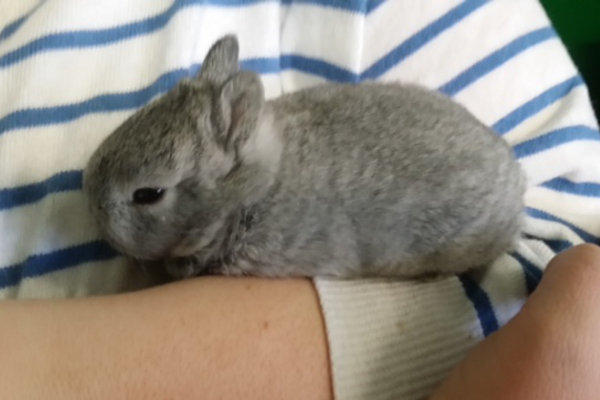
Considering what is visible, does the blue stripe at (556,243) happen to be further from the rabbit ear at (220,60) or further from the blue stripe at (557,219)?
the rabbit ear at (220,60)

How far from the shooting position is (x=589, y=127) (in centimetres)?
89

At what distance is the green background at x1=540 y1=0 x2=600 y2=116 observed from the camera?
1.27 metres

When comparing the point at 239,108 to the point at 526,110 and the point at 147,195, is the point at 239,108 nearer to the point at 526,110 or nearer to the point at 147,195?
the point at 147,195

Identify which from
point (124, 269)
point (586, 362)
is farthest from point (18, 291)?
point (586, 362)

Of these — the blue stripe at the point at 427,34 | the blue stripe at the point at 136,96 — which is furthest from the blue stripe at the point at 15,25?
the blue stripe at the point at 427,34

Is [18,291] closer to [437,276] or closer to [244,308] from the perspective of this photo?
[244,308]

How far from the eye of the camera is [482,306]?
0.74m

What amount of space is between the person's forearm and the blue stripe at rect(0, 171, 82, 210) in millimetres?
137

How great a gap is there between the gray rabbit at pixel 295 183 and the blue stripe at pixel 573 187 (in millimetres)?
120

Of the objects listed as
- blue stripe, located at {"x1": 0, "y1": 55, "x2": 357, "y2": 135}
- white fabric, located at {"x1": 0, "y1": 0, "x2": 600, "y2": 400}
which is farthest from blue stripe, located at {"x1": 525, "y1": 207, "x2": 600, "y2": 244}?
blue stripe, located at {"x1": 0, "y1": 55, "x2": 357, "y2": 135}

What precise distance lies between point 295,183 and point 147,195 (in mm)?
136

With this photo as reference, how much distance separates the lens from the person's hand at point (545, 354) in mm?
596

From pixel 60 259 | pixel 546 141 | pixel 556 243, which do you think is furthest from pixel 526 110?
pixel 60 259

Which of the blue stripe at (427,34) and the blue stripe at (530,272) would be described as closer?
the blue stripe at (530,272)
